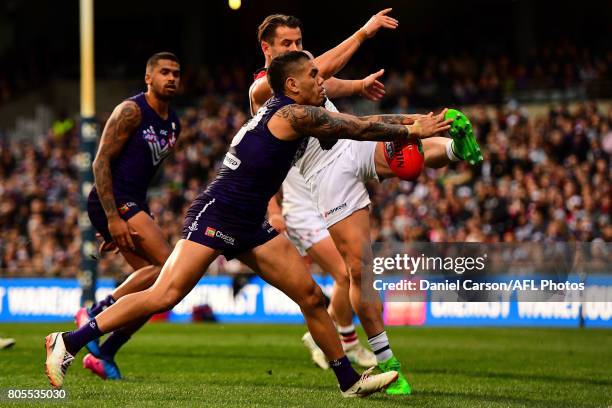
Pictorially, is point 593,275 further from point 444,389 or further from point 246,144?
point 246,144

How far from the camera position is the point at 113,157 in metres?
9.16

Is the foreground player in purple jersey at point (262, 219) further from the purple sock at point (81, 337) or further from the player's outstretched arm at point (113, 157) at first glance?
the player's outstretched arm at point (113, 157)

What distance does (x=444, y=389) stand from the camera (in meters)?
8.29

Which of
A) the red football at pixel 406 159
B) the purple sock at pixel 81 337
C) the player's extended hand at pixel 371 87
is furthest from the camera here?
the player's extended hand at pixel 371 87

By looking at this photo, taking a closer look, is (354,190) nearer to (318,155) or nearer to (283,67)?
(318,155)

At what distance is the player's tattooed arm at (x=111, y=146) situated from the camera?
8953 millimetres

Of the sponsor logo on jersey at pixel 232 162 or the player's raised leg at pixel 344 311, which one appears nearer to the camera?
the sponsor logo on jersey at pixel 232 162

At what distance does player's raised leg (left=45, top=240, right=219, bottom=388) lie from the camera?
7.26 m

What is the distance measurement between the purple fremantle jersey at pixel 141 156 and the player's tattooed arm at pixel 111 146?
73 millimetres

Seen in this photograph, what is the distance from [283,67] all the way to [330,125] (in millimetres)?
534

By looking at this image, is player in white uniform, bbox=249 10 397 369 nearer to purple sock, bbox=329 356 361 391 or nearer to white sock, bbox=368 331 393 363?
white sock, bbox=368 331 393 363

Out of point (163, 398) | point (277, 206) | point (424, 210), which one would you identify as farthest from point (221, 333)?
point (163, 398)

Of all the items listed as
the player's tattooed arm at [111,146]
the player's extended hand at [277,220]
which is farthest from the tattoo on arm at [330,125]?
the player's extended hand at [277,220]

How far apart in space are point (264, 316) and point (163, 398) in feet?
39.0
